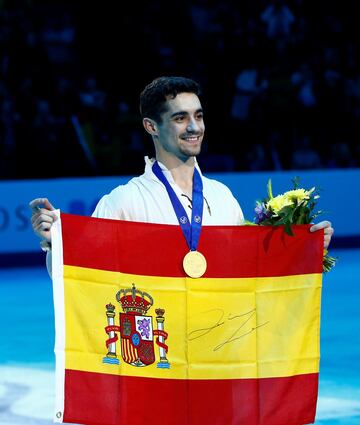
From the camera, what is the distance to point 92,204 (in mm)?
12602

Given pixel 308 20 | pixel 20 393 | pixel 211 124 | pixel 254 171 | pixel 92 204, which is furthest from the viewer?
pixel 308 20

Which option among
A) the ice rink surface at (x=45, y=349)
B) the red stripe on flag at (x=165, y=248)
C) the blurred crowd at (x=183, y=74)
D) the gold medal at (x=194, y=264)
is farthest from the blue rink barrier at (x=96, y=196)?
the gold medal at (x=194, y=264)

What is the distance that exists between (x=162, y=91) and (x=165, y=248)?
627 millimetres

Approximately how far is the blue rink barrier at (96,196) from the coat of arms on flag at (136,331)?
8.21 meters

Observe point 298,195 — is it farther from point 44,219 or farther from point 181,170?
point 44,219

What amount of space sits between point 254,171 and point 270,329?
9.76 metres

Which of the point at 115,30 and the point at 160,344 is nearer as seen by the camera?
the point at 160,344

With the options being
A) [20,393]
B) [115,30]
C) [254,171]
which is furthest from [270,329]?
[115,30]

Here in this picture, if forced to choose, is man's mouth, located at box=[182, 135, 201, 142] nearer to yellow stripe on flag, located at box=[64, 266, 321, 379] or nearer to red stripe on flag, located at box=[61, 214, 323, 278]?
red stripe on flag, located at box=[61, 214, 323, 278]

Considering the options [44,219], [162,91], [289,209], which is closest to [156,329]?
[44,219]

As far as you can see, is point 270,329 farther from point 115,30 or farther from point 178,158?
point 115,30

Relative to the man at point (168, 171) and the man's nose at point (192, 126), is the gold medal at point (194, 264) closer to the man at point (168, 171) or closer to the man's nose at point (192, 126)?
the man at point (168, 171)

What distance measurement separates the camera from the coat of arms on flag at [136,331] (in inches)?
163

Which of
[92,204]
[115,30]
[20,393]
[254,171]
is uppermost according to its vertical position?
[115,30]
